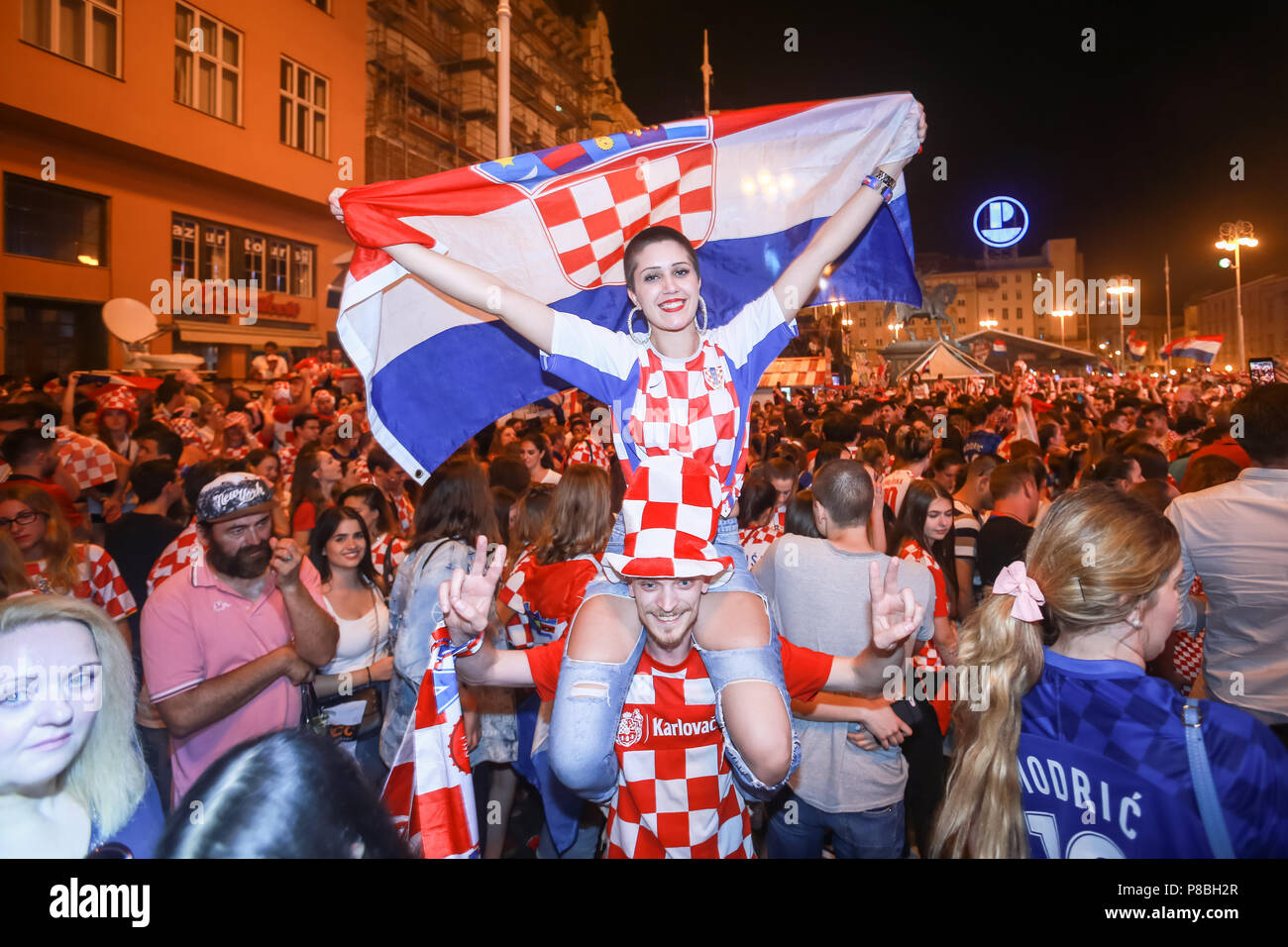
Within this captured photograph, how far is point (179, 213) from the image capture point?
18359 millimetres

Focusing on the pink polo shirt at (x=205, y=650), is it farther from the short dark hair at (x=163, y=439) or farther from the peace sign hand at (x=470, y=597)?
the short dark hair at (x=163, y=439)

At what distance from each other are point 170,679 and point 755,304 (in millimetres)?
2536

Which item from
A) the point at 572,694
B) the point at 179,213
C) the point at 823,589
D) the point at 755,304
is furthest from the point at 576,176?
the point at 179,213

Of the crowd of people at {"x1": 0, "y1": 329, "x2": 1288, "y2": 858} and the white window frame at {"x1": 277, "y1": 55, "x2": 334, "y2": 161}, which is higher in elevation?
the white window frame at {"x1": 277, "y1": 55, "x2": 334, "y2": 161}

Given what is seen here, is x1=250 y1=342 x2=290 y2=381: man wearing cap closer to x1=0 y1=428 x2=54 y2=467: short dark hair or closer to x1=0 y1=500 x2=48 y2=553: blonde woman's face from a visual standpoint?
x1=0 y1=428 x2=54 y2=467: short dark hair

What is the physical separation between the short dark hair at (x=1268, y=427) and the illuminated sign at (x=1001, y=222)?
523 cm

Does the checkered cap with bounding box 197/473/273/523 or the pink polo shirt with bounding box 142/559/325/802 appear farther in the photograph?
the checkered cap with bounding box 197/473/273/523

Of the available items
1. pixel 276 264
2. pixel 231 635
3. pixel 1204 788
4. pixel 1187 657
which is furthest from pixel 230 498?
pixel 276 264

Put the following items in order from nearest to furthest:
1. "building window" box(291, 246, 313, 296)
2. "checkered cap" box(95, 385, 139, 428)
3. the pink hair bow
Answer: the pink hair bow < "checkered cap" box(95, 385, 139, 428) < "building window" box(291, 246, 313, 296)

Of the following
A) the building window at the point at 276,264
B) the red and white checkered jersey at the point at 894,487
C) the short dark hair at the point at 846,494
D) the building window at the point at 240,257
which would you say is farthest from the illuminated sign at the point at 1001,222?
the building window at the point at 276,264

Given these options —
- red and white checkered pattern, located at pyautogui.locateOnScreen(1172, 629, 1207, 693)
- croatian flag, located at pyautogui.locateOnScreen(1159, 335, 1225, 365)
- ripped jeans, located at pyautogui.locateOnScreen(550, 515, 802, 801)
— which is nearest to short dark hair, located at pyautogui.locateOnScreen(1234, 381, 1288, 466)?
red and white checkered pattern, located at pyautogui.locateOnScreen(1172, 629, 1207, 693)

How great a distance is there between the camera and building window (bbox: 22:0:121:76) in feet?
46.7

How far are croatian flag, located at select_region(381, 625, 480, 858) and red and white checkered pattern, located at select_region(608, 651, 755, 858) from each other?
1.53 feet
